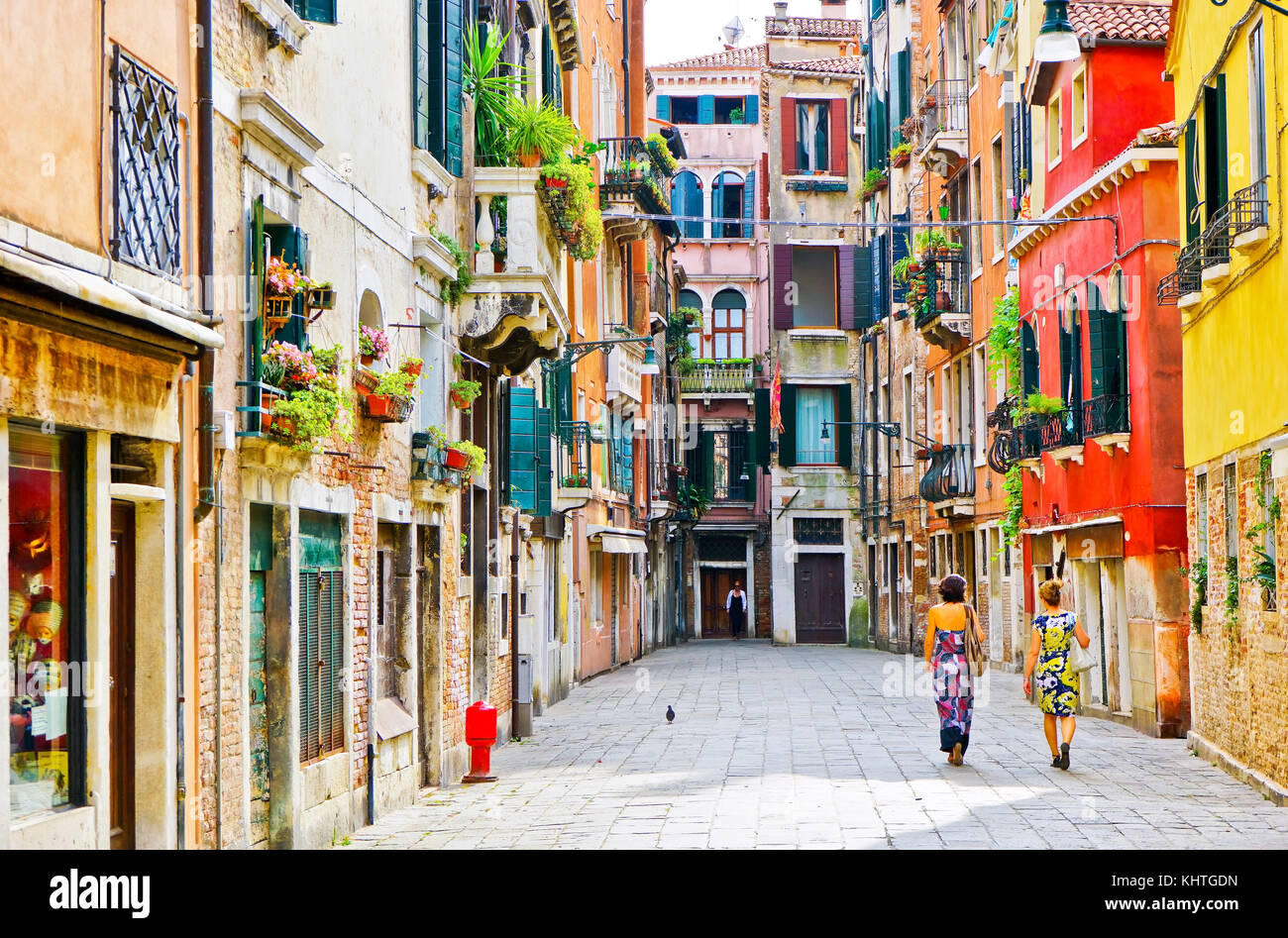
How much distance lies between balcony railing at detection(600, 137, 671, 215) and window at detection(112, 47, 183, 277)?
22499 millimetres

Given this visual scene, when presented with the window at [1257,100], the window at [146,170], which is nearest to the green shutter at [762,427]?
the window at [1257,100]

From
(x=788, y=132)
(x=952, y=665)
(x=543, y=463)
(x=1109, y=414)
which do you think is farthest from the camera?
(x=788, y=132)

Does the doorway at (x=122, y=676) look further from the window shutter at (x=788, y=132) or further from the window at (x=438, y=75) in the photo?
the window shutter at (x=788, y=132)

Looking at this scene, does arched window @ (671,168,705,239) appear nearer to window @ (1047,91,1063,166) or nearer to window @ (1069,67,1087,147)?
window @ (1047,91,1063,166)

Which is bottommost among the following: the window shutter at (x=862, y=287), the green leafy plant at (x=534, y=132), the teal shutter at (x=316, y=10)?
the teal shutter at (x=316, y=10)

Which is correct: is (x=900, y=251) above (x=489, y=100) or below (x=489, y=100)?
above

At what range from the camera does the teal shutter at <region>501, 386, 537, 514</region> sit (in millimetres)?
19297

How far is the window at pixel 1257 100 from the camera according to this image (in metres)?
13.1

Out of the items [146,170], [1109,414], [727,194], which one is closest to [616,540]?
[1109,414]

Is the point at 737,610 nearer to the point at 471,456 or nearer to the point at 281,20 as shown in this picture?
the point at 471,456

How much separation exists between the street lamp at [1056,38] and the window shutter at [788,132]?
29.9 meters

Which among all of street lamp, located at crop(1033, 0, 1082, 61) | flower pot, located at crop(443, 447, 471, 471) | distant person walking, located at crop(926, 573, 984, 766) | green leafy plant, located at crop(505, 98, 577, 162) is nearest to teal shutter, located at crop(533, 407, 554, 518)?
green leafy plant, located at crop(505, 98, 577, 162)

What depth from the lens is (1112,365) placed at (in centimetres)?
1966

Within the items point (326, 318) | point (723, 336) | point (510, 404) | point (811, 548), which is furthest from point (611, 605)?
point (326, 318)
